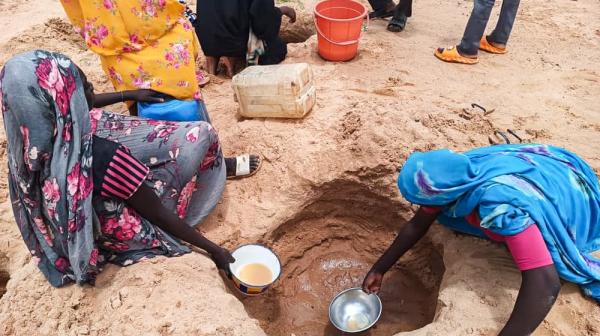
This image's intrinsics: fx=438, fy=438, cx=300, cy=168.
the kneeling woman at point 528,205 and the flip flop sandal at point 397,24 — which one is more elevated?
the kneeling woman at point 528,205

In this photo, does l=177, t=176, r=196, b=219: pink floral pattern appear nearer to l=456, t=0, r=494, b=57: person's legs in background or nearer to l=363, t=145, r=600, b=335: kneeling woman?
l=363, t=145, r=600, b=335: kneeling woman

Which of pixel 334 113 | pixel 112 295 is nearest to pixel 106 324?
pixel 112 295

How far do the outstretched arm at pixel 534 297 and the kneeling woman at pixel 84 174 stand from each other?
120cm

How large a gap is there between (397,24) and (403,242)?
2.79 metres

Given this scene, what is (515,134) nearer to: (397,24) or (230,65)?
(397,24)

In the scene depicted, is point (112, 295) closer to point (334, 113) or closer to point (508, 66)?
point (334, 113)

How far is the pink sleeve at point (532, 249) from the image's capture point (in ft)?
4.77

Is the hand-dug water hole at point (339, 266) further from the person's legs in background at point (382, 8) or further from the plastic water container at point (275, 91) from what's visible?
the person's legs in background at point (382, 8)

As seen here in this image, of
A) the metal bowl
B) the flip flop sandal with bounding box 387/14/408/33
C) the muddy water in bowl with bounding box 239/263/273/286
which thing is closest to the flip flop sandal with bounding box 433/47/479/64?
the flip flop sandal with bounding box 387/14/408/33

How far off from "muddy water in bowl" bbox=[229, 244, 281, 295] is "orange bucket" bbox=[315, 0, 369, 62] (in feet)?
6.46

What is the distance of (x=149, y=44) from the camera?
253 cm

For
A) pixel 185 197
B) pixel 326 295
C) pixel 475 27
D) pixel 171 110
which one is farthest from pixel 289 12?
pixel 326 295

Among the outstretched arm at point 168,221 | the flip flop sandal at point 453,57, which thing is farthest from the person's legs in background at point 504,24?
the outstretched arm at point 168,221

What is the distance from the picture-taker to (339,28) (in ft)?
11.2
